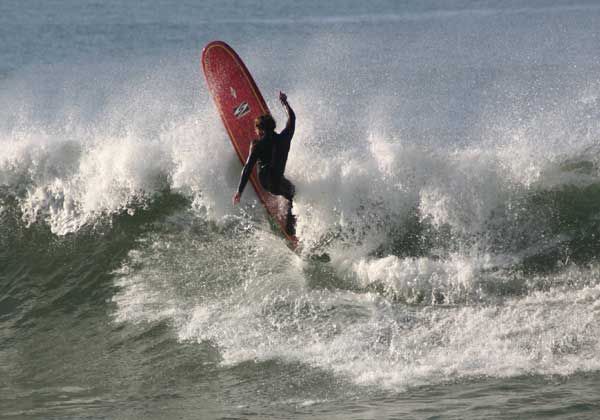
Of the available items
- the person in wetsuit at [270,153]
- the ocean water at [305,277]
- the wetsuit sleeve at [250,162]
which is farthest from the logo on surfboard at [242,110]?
the wetsuit sleeve at [250,162]

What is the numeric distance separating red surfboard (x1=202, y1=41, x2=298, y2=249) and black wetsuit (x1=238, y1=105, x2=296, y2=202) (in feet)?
1.87

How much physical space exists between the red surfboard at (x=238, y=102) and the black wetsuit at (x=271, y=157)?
1.87 ft

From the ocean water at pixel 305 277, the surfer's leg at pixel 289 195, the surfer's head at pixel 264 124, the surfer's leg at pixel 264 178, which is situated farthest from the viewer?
the surfer's leg at pixel 289 195

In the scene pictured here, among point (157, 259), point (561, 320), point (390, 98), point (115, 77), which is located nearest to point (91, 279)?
point (157, 259)

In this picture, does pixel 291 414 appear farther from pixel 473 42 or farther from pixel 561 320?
pixel 473 42

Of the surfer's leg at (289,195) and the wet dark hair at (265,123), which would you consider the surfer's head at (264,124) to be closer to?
the wet dark hair at (265,123)

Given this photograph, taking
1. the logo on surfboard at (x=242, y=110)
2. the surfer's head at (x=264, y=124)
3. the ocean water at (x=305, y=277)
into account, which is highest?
the logo on surfboard at (x=242, y=110)

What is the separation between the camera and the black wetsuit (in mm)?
8797

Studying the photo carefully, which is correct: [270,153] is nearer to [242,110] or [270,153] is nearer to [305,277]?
[242,110]

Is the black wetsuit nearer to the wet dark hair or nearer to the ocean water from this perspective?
the wet dark hair

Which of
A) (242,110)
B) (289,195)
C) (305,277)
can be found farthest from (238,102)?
(305,277)

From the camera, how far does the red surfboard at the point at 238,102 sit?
9766 millimetres

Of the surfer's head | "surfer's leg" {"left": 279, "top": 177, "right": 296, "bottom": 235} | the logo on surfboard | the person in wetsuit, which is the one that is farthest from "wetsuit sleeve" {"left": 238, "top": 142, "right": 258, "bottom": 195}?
the logo on surfboard

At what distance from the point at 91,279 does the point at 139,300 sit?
0.96 m
